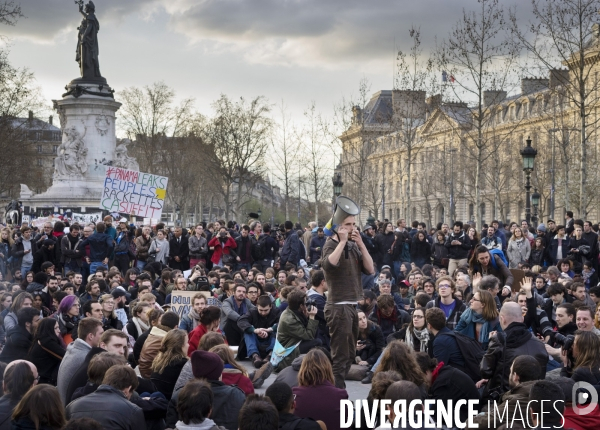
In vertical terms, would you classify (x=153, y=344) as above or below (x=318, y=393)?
above

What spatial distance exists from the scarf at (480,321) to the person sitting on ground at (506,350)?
1.31 meters

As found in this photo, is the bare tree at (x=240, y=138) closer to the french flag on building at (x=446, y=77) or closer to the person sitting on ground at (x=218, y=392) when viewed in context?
the french flag on building at (x=446, y=77)

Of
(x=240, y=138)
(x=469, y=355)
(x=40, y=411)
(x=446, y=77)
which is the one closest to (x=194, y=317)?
(x=469, y=355)

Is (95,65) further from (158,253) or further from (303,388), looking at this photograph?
(303,388)

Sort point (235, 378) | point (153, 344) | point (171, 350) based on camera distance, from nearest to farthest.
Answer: point (235, 378), point (171, 350), point (153, 344)

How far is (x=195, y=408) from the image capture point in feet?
21.0

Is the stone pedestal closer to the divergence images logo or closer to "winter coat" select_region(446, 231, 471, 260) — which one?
"winter coat" select_region(446, 231, 471, 260)

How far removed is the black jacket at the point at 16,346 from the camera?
32.1 feet

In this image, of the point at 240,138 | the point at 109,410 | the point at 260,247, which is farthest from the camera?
the point at 240,138

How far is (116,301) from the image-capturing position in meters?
12.8

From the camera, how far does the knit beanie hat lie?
290 inches

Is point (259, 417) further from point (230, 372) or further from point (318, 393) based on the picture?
point (230, 372)

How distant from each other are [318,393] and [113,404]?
5.52 ft

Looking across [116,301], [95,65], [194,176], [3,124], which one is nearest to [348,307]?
[116,301]
